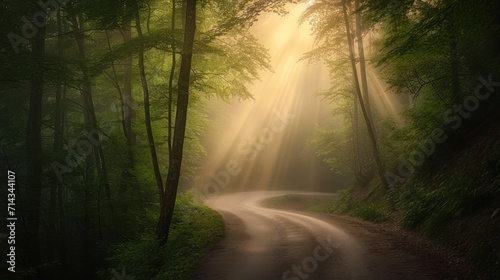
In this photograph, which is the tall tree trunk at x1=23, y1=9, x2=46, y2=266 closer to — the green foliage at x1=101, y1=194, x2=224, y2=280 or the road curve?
the green foliage at x1=101, y1=194, x2=224, y2=280

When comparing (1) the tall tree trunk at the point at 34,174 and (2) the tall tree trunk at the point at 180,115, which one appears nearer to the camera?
(2) the tall tree trunk at the point at 180,115

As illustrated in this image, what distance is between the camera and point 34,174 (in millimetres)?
14445

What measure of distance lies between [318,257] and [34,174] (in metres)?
11.9

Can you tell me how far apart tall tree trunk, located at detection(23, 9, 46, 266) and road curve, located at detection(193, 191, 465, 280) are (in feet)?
24.1

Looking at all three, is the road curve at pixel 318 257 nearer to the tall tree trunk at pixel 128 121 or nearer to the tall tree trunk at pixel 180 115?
the tall tree trunk at pixel 180 115

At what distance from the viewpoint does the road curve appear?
799cm

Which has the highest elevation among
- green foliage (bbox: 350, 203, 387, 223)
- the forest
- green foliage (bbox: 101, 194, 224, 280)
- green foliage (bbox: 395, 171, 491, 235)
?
the forest

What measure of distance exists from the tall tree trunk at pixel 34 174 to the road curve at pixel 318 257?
7.36 metres

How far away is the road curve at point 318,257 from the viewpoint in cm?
799

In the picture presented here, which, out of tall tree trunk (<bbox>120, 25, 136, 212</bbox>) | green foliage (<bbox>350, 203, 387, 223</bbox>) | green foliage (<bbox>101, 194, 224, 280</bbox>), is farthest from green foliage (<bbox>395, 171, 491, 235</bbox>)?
tall tree trunk (<bbox>120, 25, 136, 212</bbox>)

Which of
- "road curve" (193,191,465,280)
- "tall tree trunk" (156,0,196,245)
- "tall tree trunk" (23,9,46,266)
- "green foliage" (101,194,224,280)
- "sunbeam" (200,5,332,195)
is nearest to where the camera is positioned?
"road curve" (193,191,465,280)

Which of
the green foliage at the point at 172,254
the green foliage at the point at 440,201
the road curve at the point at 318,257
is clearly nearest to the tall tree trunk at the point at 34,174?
the green foliage at the point at 172,254

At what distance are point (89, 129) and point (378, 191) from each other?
1467 cm

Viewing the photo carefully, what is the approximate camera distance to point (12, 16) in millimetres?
10484
